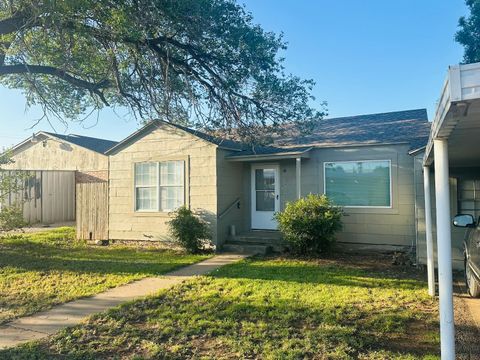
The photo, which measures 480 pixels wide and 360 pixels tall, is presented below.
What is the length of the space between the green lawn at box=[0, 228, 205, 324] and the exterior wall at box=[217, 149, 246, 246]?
5.24 ft

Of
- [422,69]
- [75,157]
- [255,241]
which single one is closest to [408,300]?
[255,241]

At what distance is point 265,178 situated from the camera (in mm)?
12258

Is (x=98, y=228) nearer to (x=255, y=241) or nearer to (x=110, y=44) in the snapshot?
(x=255, y=241)

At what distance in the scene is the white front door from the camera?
472 inches

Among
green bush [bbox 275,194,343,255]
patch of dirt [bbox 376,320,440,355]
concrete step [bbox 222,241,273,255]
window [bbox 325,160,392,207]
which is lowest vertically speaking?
patch of dirt [bbox 376,320,440,355]

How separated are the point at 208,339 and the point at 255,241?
6.59m

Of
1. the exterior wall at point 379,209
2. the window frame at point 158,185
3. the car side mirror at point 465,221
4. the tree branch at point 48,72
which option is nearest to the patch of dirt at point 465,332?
the car side mirror at point 465,221

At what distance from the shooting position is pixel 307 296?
6.27 m

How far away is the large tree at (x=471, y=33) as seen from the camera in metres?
15.0

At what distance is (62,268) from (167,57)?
5.48 m

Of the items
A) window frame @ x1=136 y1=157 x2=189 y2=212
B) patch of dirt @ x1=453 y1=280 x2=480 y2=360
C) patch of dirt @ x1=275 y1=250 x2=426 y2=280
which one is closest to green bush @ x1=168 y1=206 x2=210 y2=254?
window frame @ x1=136 y1=157 x2=189 y2=212

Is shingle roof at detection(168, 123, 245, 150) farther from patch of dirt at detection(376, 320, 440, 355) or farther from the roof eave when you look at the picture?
patch of dirt at detection(376, 320, 440, 355)

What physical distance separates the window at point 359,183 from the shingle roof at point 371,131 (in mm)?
634

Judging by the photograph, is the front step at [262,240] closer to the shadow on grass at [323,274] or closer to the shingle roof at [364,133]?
the shadow on grass at [323,274]
